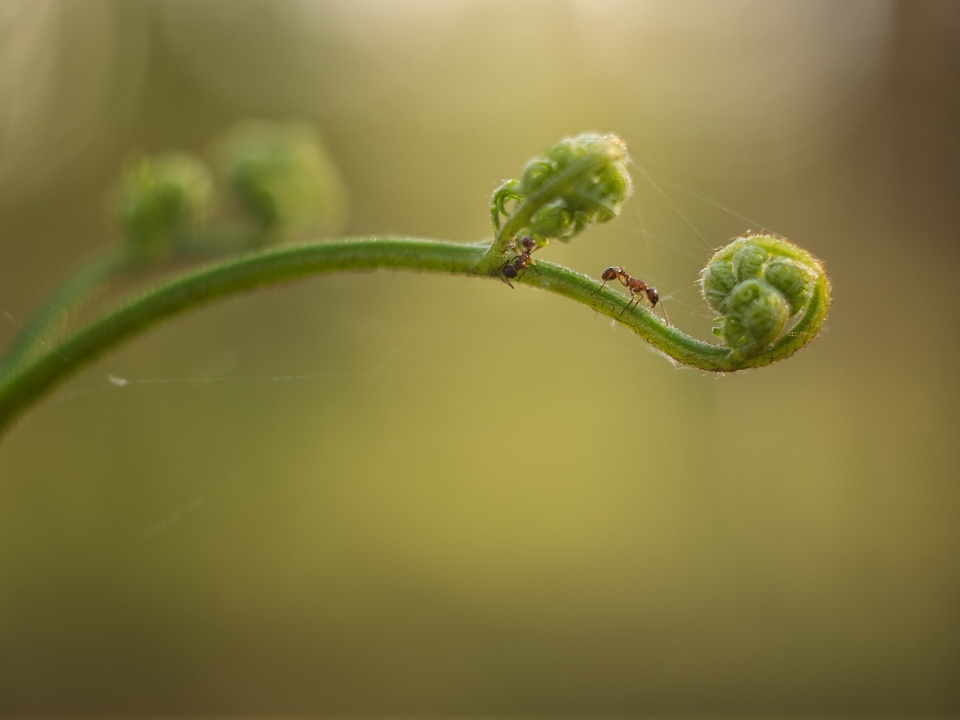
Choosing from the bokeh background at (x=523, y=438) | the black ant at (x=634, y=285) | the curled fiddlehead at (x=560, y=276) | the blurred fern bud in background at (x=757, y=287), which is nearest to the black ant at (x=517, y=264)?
the curled fiddlehead at (x=560, y=276)

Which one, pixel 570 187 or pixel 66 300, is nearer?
pixel 570 187

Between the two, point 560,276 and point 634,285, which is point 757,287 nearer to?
point 560,276

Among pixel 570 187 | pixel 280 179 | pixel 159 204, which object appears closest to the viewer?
pixel 570 187

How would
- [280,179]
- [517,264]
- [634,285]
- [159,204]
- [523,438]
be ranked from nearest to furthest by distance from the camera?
1. [517,264]
2. [634,285]
3. [159,204]
4. [280,179]
5. [523,438]

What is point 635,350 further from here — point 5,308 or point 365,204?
point 5,308

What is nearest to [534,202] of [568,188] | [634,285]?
[568,188]

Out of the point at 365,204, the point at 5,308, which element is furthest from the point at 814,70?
the point at 5,308
